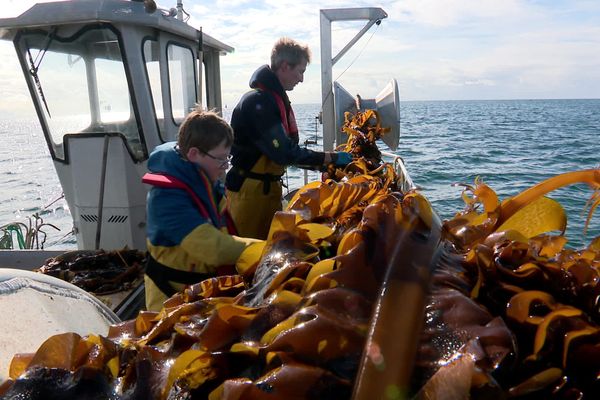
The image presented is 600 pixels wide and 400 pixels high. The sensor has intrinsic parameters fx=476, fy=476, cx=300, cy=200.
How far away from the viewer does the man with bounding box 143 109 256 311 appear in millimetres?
1936

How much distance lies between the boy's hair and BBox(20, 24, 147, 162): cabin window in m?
2.77

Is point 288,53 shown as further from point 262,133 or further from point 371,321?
point 371,321

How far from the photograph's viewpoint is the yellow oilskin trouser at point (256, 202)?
353cm

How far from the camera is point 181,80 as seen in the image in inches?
206

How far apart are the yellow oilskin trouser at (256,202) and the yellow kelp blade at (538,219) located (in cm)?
250

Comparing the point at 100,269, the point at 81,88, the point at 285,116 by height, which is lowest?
the point at 100,269

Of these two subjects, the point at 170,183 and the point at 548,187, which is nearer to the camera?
the point at 548,187

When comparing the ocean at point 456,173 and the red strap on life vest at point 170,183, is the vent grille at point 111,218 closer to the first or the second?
the ocean at point 456,173

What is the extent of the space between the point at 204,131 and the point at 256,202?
5.18 ft

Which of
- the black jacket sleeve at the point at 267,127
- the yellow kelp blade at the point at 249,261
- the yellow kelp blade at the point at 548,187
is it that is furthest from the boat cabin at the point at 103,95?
the yellow kelp blade at the point at 548,187

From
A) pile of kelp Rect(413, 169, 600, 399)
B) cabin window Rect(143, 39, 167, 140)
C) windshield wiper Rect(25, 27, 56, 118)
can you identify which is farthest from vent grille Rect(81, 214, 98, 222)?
pile of kelp Rect(413, 169, 600, 399)

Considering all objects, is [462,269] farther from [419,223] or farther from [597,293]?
[597,293]

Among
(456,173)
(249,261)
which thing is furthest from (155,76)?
(456,173)

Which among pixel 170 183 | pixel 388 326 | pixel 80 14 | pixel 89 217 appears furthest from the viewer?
pixel 89 217
